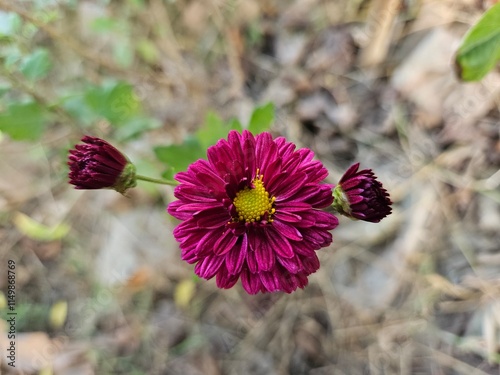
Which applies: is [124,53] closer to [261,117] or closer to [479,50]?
[261,117]

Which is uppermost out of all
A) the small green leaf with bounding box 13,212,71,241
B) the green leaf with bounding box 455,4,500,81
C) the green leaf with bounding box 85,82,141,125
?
the green leaf with bounding box 85,82,141,125

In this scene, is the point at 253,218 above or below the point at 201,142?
below

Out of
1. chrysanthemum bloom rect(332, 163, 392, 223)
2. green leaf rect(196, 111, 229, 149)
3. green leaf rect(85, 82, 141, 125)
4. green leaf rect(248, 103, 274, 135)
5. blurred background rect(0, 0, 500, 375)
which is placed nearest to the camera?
chrysanthemum bloom rect(332, 163, 392, 223)

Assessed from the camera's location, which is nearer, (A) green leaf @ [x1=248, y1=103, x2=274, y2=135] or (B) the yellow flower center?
(B) the yellow flower center

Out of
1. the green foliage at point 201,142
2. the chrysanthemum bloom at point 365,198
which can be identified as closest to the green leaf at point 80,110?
the green foliage at point 201,142

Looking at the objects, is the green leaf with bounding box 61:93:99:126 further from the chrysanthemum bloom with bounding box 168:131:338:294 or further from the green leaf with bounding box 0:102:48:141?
the chrysanthemum bloom with bounding box 168:131:338:294

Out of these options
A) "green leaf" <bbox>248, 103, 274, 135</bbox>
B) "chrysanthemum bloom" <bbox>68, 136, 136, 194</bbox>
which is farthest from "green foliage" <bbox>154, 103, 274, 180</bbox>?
"chrysanthemum bloom" <bbox>68, 136, 136, 194</bbox>

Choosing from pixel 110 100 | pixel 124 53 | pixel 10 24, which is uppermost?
pixel 124 53

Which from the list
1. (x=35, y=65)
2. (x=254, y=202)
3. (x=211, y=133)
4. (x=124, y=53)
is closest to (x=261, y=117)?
(x=211, y=133)
